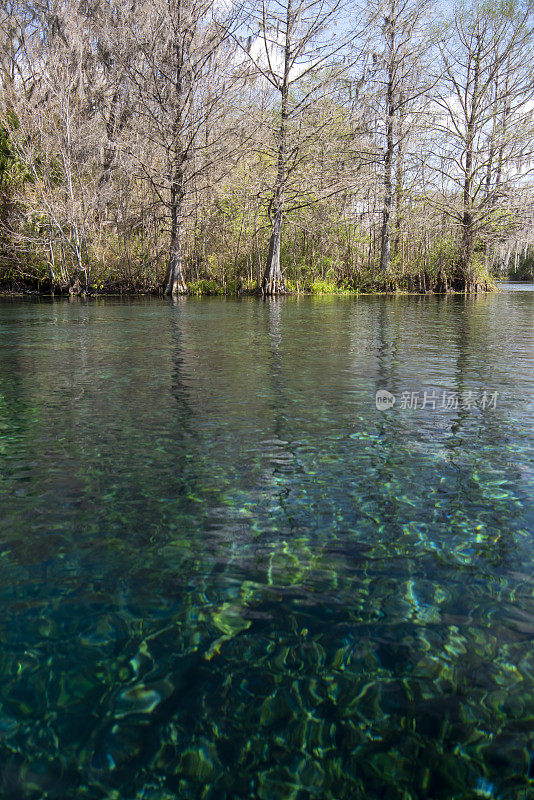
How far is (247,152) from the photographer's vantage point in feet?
61.5

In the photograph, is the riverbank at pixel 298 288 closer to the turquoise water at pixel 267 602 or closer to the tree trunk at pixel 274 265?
the tree trunk at pixel 274 265

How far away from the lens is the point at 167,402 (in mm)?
4699

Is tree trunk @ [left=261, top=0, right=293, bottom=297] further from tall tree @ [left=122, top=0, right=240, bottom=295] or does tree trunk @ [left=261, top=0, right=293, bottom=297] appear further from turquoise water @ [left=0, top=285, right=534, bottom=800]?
Result: turquoise water @ [left=0, top=285, right=534, bottom=800]

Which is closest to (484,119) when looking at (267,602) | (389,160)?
(389,160)

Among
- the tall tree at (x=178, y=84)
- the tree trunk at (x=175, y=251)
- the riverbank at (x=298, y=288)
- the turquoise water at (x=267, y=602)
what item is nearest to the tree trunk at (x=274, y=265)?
the riverbank at (x=298, y=288)

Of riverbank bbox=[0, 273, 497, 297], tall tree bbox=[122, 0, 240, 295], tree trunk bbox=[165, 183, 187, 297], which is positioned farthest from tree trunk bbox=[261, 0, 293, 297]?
tree trunk bbox=[165, 183, 187, 297]

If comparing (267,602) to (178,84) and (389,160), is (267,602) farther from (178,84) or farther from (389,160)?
(389,160)

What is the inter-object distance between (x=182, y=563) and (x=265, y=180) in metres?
18.8

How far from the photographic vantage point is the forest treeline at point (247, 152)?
17.9 m

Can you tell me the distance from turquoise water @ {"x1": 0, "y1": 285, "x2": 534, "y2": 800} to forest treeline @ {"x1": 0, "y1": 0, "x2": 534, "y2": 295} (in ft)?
54.7

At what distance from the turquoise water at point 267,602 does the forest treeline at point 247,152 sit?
16.7 m

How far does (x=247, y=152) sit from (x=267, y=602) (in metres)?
19.3

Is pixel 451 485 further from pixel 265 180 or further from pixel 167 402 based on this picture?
pixel 265 180

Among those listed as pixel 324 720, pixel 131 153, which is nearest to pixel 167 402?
pixel 324 720
